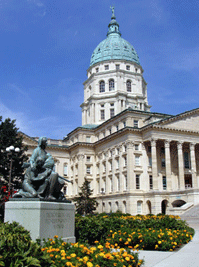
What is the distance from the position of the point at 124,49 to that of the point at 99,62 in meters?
8.22

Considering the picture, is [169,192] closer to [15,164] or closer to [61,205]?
[15,164]

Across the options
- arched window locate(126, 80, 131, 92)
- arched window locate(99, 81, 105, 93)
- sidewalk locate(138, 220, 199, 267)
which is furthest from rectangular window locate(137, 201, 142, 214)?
sidewalk locate(138, 220, 199, 267)

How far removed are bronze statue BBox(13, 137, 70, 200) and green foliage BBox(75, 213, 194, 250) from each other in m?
2.79

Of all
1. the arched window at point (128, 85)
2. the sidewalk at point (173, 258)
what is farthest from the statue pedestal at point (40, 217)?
the arched window at point (128, 85)

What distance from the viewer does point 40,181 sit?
471 inches

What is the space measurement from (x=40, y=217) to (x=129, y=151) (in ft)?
142

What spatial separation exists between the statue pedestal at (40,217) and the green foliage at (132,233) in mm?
1767

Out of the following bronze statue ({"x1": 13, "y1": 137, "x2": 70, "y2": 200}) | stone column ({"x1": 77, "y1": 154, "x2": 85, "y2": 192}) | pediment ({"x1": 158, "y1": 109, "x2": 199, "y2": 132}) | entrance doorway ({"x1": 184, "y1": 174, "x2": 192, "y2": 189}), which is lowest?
bronze statue ({"x1": 13, "y1": 137, "x2": 70, "y2": 200})

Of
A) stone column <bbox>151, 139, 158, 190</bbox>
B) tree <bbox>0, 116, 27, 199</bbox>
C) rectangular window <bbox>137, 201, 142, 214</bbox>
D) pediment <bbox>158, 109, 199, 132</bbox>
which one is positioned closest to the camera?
tree <bbox>0, 116, 27, 199</bbox>

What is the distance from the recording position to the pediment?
5381 centimetres

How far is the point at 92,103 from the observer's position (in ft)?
255

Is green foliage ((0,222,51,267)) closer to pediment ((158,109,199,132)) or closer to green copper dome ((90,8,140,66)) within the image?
pediment ((158,109,199,132))

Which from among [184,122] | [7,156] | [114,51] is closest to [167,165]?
[184,122]

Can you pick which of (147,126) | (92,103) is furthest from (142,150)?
(92,103)
